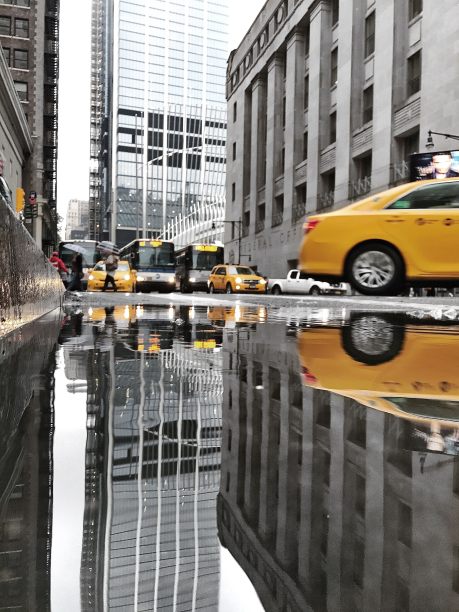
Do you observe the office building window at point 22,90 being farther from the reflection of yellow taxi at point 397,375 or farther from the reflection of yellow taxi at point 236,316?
the reflection of yellow taxi at point 397,375

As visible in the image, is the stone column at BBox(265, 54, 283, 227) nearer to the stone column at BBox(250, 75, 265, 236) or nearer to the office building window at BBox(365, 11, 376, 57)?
the stone column at BBox(250, 75, 265, 236)

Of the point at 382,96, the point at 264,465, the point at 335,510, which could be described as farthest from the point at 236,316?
the point at 382,96

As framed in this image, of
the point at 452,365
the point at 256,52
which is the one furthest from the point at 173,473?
the point at 256,52

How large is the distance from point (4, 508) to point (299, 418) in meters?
1.61

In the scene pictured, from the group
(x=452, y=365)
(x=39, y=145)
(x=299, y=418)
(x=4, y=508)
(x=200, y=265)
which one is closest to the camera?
(x=4, y=508)

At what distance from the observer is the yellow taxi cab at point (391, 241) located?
10.9 meters

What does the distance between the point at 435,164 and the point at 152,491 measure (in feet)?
109

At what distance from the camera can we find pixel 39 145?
60.3 metres

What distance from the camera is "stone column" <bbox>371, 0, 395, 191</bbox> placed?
38.5 meters

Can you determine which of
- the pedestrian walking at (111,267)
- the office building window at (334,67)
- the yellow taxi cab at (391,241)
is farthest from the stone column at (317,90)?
the yellow taxi cab at (391,241)

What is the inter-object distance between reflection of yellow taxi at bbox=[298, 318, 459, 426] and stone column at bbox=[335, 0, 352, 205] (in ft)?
127

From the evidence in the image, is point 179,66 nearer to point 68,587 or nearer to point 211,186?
point 211,186

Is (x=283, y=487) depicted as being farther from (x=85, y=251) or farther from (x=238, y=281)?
(x=85, y=251)

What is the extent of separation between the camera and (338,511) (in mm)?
1898
